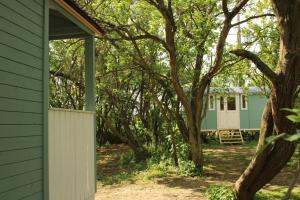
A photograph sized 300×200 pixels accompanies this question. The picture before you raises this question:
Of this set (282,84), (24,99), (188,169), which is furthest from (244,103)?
(24,99)

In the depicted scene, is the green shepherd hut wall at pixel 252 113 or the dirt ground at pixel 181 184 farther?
the green shepherd hut wall at pixel 252 113

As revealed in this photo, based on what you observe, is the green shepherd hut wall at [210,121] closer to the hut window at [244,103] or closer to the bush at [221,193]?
the hut window at [244,103]

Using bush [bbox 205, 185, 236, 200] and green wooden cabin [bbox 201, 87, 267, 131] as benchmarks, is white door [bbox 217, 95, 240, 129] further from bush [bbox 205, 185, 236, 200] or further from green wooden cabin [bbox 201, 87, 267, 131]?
bush [bbox 205, 185, 236, 200]

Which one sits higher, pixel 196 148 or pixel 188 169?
pixel 196 148

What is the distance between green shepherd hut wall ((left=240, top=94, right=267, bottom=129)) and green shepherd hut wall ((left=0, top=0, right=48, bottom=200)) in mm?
25037

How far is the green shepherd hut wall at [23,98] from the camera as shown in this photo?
4.79m

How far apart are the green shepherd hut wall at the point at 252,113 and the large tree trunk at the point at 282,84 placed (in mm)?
21676

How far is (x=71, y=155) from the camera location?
22.5 feet

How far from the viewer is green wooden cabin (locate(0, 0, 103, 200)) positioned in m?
4.79

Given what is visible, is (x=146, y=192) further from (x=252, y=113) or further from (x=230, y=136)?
(x=252, y=113)

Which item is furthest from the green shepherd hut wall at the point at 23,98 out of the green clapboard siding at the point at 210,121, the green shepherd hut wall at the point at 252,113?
the green shepherd hut wall at the point at 252,113

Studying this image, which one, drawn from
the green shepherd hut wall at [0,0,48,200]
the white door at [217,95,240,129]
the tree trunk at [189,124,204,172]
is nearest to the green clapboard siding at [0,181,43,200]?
the green shepherd hut wall at [0,0,48,200]

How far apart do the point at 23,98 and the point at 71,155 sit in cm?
194

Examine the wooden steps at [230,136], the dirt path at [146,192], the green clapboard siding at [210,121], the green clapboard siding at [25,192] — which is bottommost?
the dirt path at [146,192]
